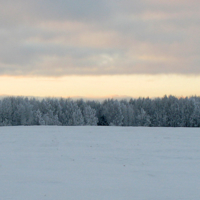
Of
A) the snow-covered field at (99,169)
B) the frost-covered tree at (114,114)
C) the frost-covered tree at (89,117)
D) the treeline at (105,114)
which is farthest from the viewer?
the frost-covered tree at (114,114)

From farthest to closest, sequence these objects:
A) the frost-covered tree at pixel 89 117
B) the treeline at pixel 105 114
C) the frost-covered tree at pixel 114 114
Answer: the frost-covered tree at pixel 114 114 < the frost-covered tree at pixel 89 117 < the treeline at pixel 105 114

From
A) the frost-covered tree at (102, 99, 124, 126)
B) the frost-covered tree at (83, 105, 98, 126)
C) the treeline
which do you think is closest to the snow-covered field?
the treeline

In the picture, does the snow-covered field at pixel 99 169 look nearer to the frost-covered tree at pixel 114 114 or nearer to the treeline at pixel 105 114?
the treeline at pixel 105 114

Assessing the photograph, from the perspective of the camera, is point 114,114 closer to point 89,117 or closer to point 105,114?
point 105,114

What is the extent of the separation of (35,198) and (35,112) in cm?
6603

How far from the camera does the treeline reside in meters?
65.7

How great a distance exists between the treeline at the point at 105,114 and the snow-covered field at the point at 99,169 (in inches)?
2045

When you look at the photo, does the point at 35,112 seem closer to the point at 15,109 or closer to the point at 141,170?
the point at 15,109

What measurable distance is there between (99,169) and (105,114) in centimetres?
6601

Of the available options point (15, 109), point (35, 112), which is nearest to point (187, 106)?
point (35, 112)

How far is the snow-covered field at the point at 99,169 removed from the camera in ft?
21.5

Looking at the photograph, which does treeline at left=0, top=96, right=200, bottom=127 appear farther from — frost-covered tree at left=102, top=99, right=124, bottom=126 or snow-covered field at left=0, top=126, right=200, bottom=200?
snow-covered field at left=0, top=126, right=200, bottom=200

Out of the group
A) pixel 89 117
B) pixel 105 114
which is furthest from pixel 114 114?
pixel 89 117

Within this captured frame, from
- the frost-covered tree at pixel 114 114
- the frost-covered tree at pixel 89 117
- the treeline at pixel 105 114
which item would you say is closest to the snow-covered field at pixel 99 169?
the treeline at pixel 105 114
